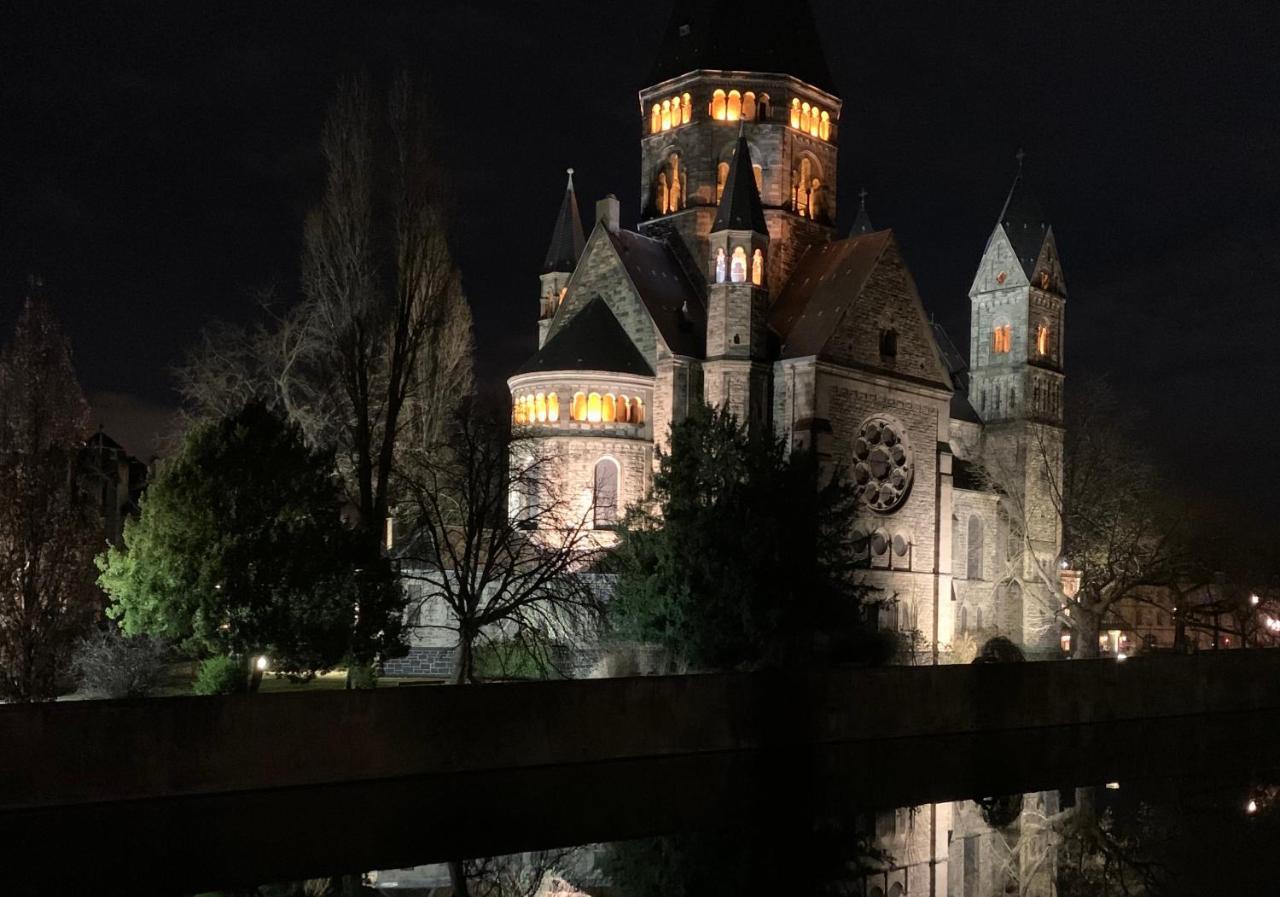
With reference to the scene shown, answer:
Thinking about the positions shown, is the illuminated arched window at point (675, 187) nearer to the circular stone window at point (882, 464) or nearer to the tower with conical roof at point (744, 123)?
the tower with conical roof at point (744, 123)

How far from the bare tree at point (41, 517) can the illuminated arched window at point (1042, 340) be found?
157 feet

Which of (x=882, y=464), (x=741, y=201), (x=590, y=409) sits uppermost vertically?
(x=741, y=201)

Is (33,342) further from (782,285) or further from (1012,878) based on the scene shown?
(782,285)

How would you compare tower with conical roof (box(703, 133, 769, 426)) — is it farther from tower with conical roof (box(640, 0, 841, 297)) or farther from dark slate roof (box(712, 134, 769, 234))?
tower with conical roof (box(640, 0, 841, 297))

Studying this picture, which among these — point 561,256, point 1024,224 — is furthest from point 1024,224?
point 561,256

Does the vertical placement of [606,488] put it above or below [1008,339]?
below

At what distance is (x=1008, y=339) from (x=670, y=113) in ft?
71.1

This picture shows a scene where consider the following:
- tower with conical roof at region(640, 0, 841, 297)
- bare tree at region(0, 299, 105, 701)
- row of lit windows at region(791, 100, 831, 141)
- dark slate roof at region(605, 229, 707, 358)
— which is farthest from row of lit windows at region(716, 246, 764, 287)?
bare tree at region(0, 299, 105, 701)

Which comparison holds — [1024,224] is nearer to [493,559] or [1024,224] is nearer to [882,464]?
[882,464]

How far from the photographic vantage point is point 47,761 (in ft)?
70.8

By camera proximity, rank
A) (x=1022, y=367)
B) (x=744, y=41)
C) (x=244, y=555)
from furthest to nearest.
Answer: (x=1022, y=367) < (x=744, y=41) < (x=244, y=555)

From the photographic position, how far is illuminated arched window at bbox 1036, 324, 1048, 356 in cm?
7169

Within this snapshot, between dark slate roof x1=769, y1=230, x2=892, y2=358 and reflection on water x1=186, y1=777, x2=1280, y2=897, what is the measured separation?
96.1 feet

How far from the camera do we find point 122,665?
31406 millimetres
